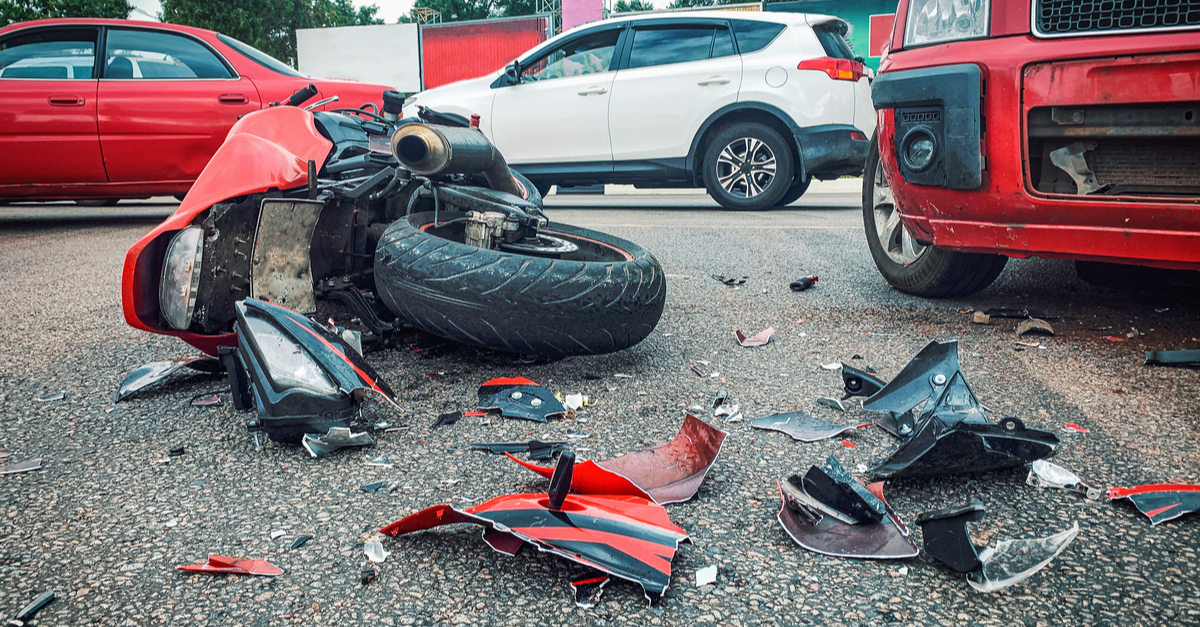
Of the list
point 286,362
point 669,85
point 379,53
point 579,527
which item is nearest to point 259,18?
point 379,53

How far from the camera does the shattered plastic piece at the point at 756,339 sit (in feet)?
10.1

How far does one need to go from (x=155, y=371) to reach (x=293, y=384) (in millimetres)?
811

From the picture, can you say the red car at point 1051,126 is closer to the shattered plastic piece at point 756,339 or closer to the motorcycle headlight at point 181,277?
the shattered plastic piece at point 756,339

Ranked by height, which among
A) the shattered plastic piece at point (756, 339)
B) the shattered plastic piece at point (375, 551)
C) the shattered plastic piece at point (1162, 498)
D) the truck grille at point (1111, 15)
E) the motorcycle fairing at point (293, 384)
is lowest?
the shattered plastic piece at point (375, 551)

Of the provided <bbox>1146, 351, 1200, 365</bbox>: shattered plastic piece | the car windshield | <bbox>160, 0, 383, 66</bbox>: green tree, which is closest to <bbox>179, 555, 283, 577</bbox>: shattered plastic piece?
<bbox>1146, 351, 1200, 365</bbox>: shattered plastic piece

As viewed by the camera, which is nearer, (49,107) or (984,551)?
(984,551)

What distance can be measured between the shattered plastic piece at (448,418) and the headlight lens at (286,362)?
0.29 meters

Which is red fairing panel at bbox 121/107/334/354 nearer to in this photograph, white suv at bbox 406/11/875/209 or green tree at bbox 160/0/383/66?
white suv at bbox 406/11/875/209

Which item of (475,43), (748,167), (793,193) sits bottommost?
(793,193)

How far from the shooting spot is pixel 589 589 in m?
1.39

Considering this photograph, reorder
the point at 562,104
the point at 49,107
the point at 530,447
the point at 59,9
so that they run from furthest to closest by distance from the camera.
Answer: the point at 59,9
the point at 562,104
the point at 49,107
the point at 530,447

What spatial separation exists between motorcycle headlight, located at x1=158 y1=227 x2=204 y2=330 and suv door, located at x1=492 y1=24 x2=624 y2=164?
5.69 metres

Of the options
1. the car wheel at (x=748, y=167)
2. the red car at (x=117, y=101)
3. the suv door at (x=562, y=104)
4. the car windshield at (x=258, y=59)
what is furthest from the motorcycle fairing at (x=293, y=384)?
the suv door at (x=562, y=104)

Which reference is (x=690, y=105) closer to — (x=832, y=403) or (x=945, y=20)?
(x=945, y=20)
